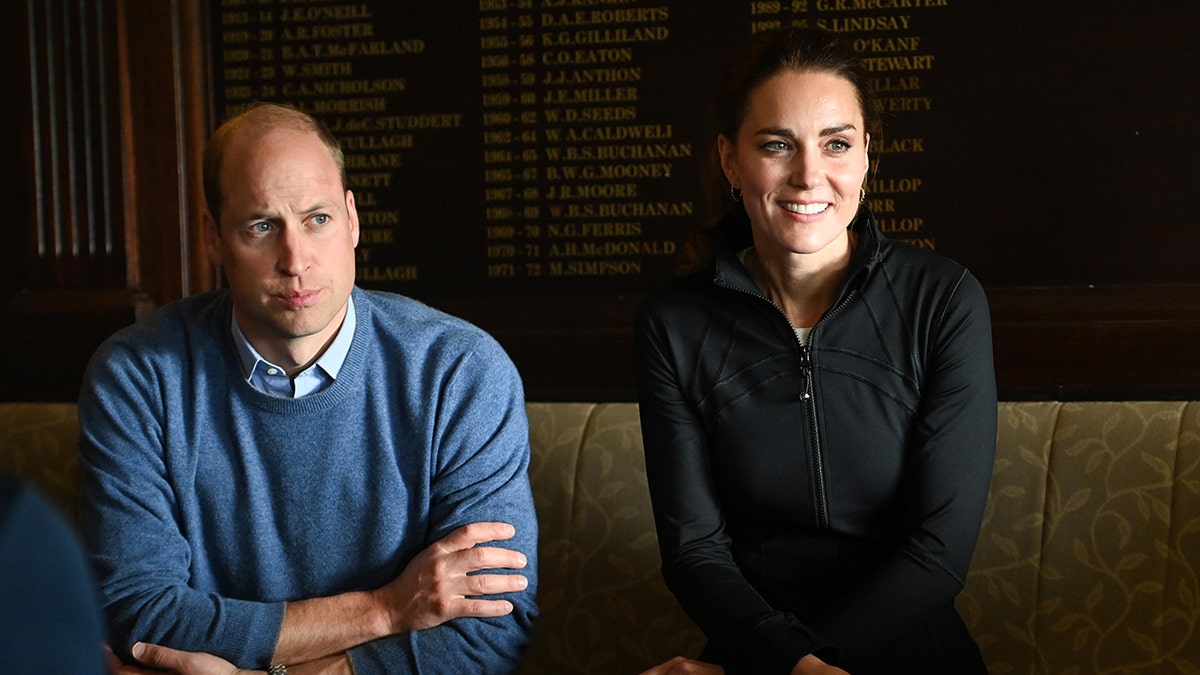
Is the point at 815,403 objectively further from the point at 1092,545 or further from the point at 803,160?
the point at 1092,545

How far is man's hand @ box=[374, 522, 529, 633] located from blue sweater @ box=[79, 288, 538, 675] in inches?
1.7

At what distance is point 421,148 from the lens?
9.20 ft

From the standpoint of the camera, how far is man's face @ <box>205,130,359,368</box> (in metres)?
1.92

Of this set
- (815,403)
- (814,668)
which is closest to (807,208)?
(815,403)

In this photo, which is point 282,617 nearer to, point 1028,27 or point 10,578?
point 10,578

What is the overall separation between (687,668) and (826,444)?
0.41 m

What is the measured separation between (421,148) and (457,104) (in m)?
0.13

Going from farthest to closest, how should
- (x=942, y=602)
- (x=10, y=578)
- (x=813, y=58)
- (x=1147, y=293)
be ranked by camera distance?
(x=1147, y=293) → (x=813, y=58) → (x=942, y=602) → (x=10, y=578)

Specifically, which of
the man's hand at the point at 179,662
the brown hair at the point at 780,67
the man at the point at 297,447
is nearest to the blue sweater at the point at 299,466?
the man at the point at 297,447

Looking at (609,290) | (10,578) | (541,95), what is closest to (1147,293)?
(609,290)

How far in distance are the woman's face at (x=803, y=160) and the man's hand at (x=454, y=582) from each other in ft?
2.16

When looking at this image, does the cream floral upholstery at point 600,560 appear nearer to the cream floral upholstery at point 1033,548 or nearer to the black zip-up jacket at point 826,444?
the cream floral upholstery at point 1033,548

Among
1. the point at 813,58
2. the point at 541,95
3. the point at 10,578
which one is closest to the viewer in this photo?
the point at 10,578

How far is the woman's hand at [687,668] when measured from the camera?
182 cm
